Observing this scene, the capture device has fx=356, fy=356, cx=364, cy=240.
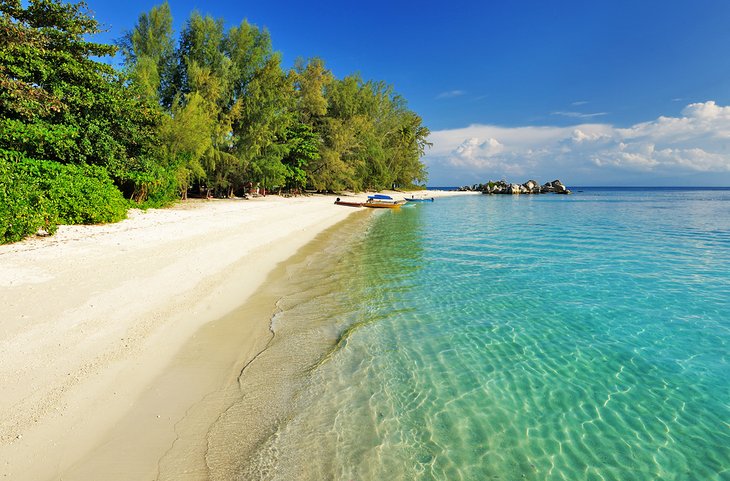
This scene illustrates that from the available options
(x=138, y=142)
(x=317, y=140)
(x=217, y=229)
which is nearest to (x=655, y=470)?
(x=217, y=229)

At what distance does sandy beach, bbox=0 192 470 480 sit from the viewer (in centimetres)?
343

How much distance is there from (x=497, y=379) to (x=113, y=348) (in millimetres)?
5624

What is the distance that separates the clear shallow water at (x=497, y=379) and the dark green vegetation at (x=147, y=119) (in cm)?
981

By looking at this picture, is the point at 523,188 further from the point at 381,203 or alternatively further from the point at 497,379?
the point at 497,379

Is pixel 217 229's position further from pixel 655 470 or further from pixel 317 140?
pixel 317 140

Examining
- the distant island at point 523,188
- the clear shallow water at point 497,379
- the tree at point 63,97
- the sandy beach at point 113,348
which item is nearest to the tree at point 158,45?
the tree at point 63,97

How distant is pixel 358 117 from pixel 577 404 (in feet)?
167

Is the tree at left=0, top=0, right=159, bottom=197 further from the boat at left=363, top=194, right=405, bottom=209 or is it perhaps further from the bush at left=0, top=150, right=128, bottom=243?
the boat at left=363, top=194, right=405, bottom=209

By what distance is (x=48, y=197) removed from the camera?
1208 centimetres

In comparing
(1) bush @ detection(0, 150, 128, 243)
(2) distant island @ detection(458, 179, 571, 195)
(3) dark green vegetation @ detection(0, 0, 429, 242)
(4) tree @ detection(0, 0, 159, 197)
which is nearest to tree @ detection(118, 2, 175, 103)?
(3) dark green vegetation @ detection(0, 0, 429, 242)

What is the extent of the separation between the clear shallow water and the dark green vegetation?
9.81m

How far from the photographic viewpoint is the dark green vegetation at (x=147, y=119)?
44.2ft

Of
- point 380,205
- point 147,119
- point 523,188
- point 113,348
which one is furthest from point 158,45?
point 523,188

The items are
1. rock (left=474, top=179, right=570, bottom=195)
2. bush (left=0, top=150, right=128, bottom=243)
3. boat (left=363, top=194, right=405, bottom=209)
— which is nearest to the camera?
bush (left=0, top=150, right=128, bottom=243)
